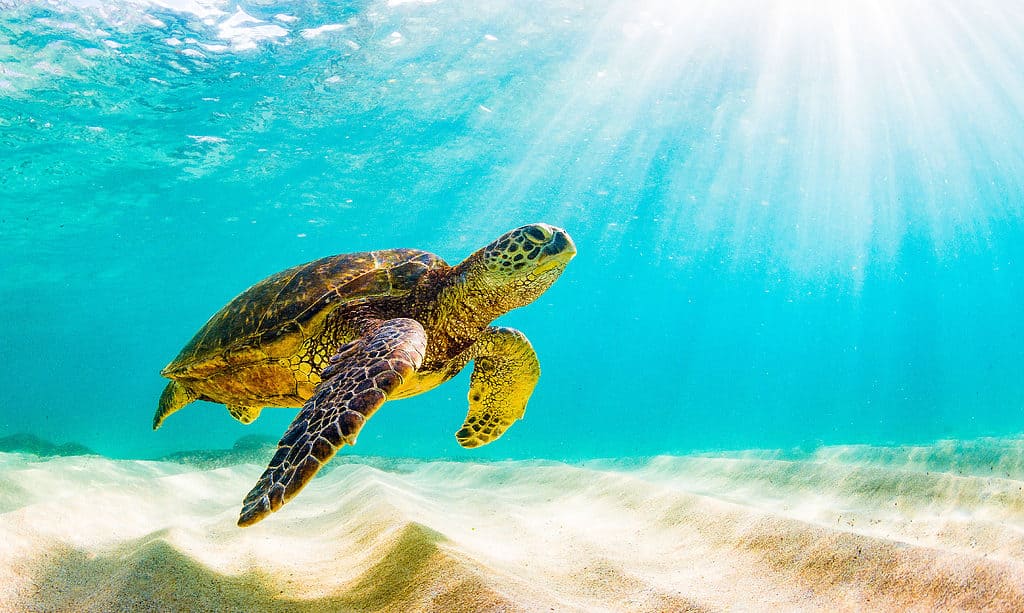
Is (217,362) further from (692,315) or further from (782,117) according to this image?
(692,315)

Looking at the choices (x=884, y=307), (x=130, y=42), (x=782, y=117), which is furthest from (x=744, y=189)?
(x=884, y=307)

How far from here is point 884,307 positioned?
85.0m

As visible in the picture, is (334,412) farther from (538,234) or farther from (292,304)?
(538,234)

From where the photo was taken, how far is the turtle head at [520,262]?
11.3 ft

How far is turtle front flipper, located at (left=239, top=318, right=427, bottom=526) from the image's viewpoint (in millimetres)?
1960

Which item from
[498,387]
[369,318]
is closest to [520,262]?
[369,318]

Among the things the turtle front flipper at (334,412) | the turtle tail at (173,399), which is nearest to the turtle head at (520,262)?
the turtle front flipper at (334,412)

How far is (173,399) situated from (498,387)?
322 centimetres

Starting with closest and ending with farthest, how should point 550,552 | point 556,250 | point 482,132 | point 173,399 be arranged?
point 550,552
point 556,250
point 173,399
point 482,132

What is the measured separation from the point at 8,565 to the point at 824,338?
130m

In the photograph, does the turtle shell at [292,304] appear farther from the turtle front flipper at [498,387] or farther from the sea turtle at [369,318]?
the turtle front flipper at [498,387]

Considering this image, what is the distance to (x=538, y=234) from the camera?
345 cm

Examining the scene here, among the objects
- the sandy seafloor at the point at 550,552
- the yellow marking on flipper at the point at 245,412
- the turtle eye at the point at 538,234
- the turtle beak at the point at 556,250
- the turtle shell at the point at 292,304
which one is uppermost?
the turtle shell at the point at 292,304

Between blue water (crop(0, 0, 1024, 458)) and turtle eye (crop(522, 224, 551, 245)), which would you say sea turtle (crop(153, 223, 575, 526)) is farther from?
blue water (crop(0, 0, 1024, 458))
